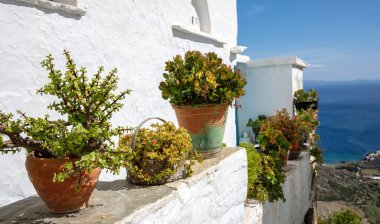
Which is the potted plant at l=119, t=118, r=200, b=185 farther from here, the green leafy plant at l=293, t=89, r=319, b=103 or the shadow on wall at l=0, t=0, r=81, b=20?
the green leafy plant at l=293, t=89, r=319, b=103

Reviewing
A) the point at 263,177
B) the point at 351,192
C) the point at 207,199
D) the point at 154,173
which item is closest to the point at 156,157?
the point at 154,173

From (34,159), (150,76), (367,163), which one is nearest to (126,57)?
(150,76)

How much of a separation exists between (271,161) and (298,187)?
1616mm

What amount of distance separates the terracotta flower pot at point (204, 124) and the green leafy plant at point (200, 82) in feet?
0.21

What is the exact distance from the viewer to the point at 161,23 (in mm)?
4598

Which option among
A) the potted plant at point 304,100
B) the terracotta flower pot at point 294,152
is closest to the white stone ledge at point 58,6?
the terracotta flower pot at point 294,152

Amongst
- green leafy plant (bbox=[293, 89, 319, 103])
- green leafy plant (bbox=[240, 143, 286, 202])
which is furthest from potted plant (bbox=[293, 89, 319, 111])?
green leafy plant (bbox=[240, 143, 286, 202])

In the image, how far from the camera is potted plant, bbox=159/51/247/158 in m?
2.75

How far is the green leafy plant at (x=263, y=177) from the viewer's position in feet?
14.3

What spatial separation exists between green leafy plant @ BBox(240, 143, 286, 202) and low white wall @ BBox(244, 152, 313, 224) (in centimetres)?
14

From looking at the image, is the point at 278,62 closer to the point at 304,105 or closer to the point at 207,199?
the point at 304,105

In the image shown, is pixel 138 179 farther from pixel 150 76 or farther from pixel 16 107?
pixel 150 76

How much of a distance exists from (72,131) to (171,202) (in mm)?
774

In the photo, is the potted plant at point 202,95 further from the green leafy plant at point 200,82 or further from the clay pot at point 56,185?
the clay pot at point 56,185
